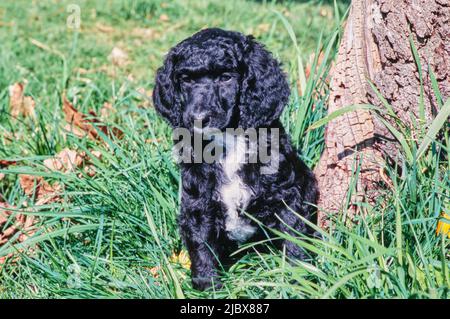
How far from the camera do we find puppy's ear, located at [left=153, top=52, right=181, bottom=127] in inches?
134

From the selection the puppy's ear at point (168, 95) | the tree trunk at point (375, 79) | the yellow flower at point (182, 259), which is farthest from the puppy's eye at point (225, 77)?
the yellow flower at point (182, 259)

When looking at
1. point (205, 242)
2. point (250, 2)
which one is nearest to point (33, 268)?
point (205, 242)

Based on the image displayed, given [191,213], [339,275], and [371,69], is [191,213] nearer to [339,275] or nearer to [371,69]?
[339,275]

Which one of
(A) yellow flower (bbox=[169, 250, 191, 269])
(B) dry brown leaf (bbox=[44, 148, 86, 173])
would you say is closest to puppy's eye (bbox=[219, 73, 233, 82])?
(A) yellow flower (bbox=[169, 250, 191, 269])

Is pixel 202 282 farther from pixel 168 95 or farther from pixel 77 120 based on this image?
pixel 77 120

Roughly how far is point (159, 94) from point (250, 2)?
3733 millimetres

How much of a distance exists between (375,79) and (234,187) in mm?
925

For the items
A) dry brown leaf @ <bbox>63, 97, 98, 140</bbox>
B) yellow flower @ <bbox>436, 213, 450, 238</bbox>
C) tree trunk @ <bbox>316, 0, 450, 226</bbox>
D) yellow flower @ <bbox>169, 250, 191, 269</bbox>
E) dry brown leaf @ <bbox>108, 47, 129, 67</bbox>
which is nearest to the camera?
yellow flower @ <bbox>436, 213, 450, 238</bbox>

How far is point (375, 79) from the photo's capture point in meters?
3.25

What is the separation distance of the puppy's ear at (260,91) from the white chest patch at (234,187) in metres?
0.13

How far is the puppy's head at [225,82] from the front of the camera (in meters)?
3.18

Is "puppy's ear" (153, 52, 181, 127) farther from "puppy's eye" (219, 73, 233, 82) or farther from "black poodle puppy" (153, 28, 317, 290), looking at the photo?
"puppy's eye" (219, 73, 233, 82)

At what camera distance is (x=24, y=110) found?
494 centimetres
